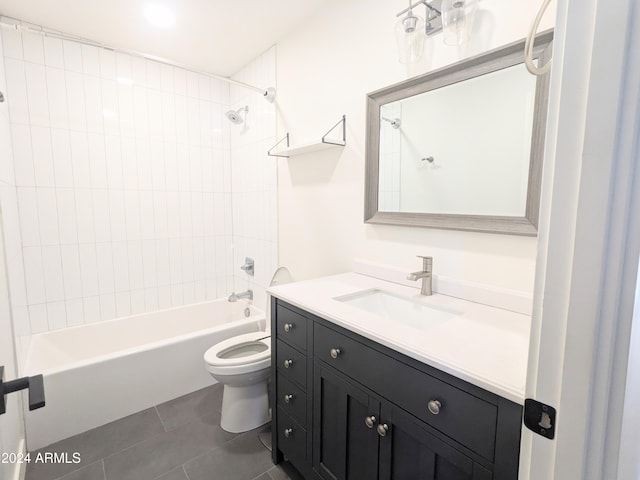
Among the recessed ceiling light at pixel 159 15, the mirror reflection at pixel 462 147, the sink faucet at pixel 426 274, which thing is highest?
the recessed ceiling light at pixel 159 15

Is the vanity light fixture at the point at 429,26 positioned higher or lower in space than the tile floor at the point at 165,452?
higher

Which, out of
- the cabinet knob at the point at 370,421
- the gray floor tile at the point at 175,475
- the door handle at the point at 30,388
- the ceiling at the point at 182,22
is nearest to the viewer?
the door handle at the point at 30,388

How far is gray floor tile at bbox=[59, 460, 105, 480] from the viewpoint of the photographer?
1.53 meters

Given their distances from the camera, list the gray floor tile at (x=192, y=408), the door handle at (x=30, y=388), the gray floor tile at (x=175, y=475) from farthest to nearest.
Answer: the gray floor tile at (x=192, y=408) < the gray floor tile at (x=175, y=475) < the door handle at (x=30, y=388)

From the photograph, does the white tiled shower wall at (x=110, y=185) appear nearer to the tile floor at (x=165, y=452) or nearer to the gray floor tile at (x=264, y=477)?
the tile floor at (x=165, y=452)

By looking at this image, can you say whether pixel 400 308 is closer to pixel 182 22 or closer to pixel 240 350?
pixel 240 350

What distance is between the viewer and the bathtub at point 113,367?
179 centimetres

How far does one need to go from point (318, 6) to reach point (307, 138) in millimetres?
754

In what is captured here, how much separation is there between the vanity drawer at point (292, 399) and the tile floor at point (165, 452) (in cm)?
37

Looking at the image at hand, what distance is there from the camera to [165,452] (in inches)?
66.4

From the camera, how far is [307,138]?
81.6 inches

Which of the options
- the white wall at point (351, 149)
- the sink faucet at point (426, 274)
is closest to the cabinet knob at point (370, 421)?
the sink faucet at point (426, 274)

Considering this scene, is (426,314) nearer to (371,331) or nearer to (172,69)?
(371,331)

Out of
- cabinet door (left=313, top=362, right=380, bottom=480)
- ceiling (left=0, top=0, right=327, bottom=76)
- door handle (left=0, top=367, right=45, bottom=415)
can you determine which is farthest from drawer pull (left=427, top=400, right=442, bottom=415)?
ceiling (left=0, top=0, right=327, bottom=76)
